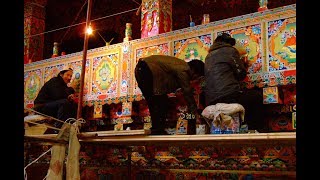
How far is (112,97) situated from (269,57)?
10.1 ft

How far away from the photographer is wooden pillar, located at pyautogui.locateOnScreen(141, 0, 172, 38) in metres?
7.64

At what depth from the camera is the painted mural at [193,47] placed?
6727mm

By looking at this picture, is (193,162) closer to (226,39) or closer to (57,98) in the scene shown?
(226,39)

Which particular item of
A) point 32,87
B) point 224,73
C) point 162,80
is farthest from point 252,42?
point 32,87

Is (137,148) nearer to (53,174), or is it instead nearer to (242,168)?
(242,168)

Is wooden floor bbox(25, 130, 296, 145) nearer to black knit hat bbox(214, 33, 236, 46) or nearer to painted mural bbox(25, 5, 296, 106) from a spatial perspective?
painted mural bbox(25, 5, 296, 106)

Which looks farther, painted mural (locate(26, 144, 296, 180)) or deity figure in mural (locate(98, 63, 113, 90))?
deity figure in mural (locate(98, 63, 113, 90))

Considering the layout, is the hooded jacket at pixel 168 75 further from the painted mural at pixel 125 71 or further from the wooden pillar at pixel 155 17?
the wooden pillar at pixel 155 17

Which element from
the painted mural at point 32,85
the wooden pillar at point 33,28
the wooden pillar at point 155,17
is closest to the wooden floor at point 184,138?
the wooden pillar at point 155,17

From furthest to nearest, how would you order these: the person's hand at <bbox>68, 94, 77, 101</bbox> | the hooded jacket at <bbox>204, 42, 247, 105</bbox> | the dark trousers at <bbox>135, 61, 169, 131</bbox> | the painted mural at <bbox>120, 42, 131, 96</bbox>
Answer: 1. the person's hand at <bbox>68, 94, 77, 101</bbox>
2. the painted mural at <bbox>120, 42, 131, 96</bbox>
3. the dark trousers at <bbox>135, 61, 169, 131</bbox>
4. the hooded jacket at <bbox>204, 42, 247, 105</bbox>

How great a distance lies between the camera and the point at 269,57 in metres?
6.10

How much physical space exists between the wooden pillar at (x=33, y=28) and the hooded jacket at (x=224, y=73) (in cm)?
574

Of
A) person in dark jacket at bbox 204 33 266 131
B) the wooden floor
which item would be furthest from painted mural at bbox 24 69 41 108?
person in dark jacket at bbox 204 33 266 131

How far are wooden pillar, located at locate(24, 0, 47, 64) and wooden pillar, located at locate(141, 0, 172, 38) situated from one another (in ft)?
11.7
